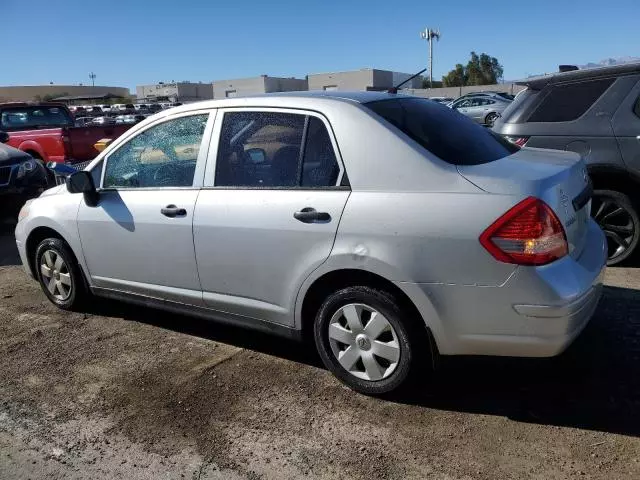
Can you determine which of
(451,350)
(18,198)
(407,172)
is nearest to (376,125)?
(407,172)

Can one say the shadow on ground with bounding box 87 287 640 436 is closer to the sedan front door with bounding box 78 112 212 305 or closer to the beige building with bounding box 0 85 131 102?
the sedan front door with bounding box 78 112 212 305

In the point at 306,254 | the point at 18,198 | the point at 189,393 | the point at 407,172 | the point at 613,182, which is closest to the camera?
the point at 407,172

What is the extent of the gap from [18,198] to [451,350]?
765 centimetres

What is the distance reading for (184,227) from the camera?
3816 millimetres

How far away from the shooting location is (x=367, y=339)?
3.27 m

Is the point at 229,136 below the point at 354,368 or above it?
A: above

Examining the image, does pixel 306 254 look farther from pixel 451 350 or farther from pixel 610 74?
pixel 610 74

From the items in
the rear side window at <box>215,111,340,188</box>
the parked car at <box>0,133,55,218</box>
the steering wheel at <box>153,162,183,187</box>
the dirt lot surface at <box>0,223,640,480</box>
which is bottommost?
the dirt lot surface at <box>0,223,640,480</box>

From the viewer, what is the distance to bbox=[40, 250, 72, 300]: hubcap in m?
4.82

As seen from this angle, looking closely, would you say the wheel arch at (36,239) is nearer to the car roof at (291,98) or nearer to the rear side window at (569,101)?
the car roof at (291,98)

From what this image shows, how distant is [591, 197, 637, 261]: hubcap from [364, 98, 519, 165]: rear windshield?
1885 millimetres

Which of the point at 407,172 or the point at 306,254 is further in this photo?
the point at 306,254

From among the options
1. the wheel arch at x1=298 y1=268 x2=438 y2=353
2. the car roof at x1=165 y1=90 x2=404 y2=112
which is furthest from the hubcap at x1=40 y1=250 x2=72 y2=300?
the wheel arch at x1=298 y1=268 x2=438 y2=353

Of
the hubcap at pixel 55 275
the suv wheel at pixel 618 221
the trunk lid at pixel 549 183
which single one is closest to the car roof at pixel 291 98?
the trunk lid at pixel 549 183
